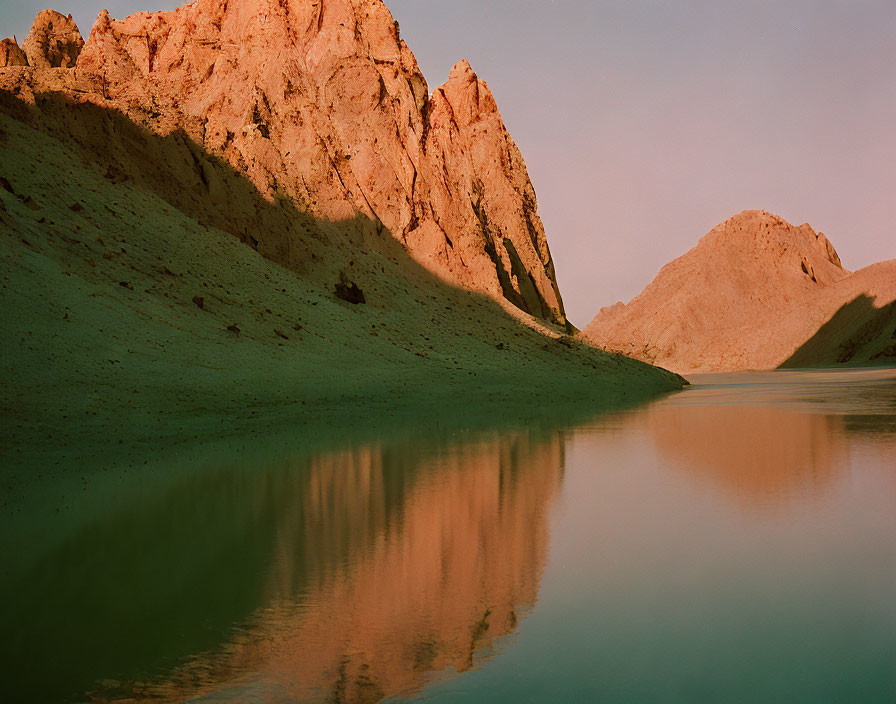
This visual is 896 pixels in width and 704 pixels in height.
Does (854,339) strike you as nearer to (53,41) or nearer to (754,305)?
(754,305)

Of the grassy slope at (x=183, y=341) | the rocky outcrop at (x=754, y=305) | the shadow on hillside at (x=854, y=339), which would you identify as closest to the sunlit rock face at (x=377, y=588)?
the grassy slope at (x=183, y=341)

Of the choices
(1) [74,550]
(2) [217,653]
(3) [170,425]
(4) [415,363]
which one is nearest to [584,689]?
(2) [217,653]

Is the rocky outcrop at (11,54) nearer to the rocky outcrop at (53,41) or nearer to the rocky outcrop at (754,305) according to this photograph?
the rocky outcrop at (53,41)

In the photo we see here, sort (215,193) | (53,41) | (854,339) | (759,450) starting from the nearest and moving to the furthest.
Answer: (759,450) → (215,193) → (53,41) → (854,339)

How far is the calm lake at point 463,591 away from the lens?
5.81 meters

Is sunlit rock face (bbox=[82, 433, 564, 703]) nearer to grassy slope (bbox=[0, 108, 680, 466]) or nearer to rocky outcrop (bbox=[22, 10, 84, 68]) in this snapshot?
grassy slope (bbox=[0, 108, 680, 466])

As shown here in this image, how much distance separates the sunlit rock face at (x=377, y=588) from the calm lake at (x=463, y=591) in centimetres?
3

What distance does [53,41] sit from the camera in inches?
2552

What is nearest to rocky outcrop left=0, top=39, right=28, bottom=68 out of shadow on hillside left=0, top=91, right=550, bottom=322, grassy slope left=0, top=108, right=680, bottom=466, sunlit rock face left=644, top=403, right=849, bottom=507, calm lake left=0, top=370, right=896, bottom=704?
shadow on hillside left=0, top=91, right=550, bottom=322

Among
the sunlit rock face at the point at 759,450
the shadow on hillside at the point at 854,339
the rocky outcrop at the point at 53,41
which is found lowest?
the sunlit rock face at the point at 759,450

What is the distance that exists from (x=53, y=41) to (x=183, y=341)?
52.4 meters

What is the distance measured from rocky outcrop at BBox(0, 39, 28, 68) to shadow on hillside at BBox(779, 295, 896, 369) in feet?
357

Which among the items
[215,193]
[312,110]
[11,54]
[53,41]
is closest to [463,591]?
[215,193]

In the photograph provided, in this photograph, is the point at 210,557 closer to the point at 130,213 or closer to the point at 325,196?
the point at 130,213
